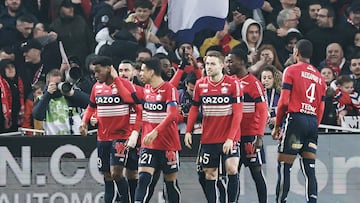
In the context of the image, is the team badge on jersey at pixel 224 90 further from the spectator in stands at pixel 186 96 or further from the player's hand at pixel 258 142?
the spectator in stands at pixel 186 96

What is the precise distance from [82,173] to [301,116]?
3796mm

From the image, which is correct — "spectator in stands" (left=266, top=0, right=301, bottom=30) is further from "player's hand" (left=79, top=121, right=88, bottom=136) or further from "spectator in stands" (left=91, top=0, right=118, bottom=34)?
"player's hand" (left=79, top=121, right=88, bottom=136)

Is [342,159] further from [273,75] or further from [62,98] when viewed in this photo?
[62,98]

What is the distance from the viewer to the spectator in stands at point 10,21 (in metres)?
25.1

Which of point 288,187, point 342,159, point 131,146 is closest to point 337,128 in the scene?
point 342,159

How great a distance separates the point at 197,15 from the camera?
77.8 ft

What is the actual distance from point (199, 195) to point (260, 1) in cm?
372

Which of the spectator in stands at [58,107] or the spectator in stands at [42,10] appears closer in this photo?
the spectator in stands at [58,107]

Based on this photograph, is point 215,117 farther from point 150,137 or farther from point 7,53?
point 7,53

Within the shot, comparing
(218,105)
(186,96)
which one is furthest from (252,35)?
(218,105)

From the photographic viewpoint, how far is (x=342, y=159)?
74.2 feet

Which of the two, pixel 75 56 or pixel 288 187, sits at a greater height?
pixel 75 56

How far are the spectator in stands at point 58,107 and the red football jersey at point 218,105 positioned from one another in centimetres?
264

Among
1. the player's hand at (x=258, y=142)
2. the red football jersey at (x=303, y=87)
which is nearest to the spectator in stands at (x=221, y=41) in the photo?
the player's hand at (x=258, y=142)
